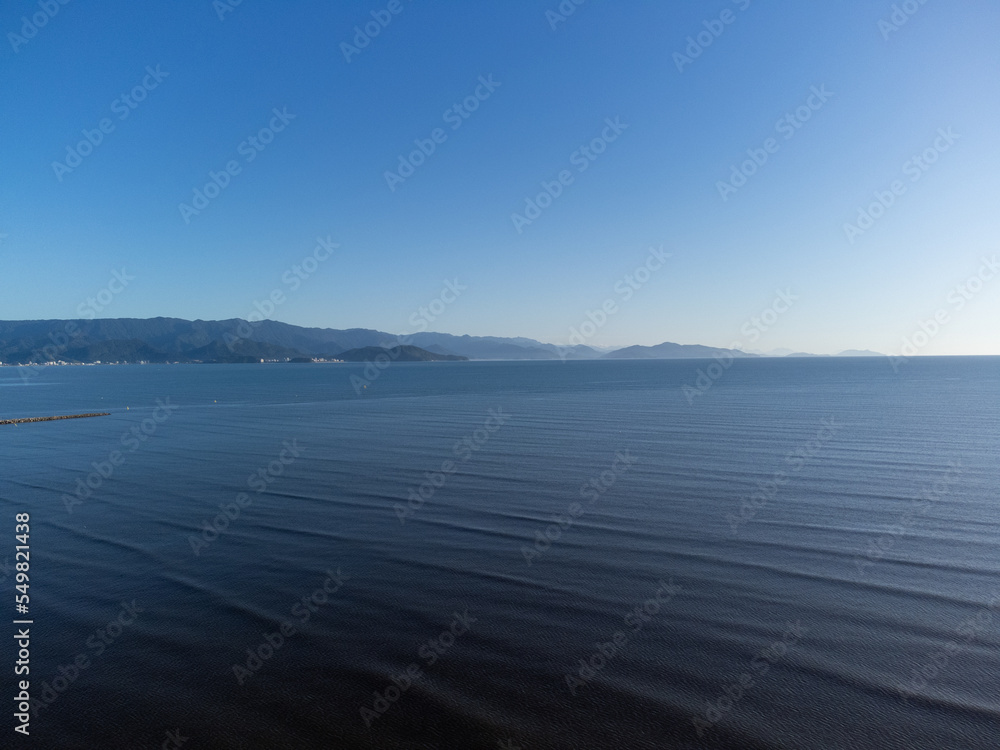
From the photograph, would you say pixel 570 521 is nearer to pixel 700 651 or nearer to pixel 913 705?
pixel 700 651

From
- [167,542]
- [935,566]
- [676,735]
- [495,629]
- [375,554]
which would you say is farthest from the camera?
[167,542]

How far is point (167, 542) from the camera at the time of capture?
1989cm

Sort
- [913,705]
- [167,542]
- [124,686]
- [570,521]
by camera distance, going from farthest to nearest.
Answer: [570,521] → [167,542] → [124,686] → [913,705]

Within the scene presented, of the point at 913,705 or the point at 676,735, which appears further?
the point at 913,705

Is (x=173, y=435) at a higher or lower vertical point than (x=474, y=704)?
higher

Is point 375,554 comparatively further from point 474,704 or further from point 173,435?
point 173,435

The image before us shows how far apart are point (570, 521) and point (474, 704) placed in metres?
11.8

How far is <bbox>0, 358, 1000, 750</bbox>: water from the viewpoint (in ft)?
33.4

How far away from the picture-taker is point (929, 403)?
2714 inches

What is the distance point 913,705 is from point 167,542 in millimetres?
21304

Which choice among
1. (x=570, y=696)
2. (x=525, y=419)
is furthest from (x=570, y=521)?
(x=525, y=419)

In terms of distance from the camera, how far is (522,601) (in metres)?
14.9

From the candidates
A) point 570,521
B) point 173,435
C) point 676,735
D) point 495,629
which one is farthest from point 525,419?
point 676,735

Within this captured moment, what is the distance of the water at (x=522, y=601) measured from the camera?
10.2 m
